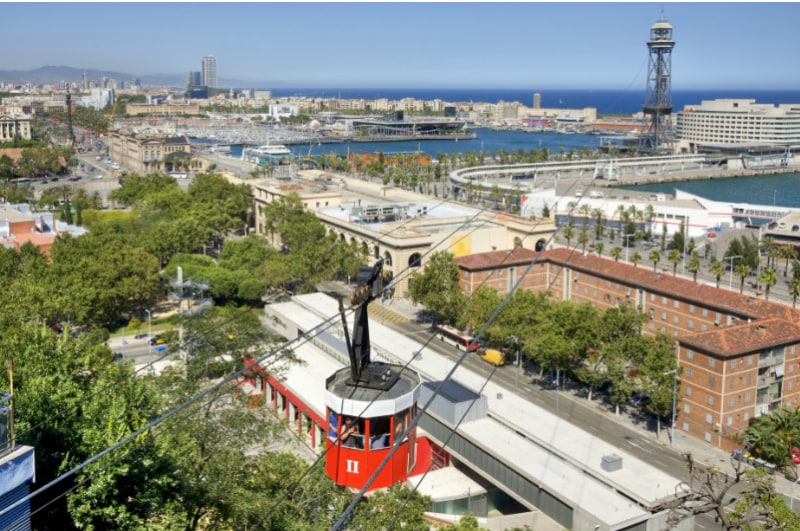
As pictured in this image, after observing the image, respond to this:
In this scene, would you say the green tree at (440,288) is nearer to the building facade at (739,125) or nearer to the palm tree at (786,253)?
the palm tree at (786,253)

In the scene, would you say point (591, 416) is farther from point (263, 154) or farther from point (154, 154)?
point (263, 154)

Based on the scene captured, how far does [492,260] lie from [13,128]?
188ft

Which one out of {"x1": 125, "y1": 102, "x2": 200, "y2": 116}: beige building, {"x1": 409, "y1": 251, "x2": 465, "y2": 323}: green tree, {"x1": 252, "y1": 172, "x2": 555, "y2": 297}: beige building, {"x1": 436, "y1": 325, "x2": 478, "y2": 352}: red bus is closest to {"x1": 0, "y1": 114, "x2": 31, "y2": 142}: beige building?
{"x1": 125, "y1": 102, "x2": 200, "y2": 116}: beige building

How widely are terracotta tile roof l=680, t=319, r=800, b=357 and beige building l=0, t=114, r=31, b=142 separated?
61.4 m

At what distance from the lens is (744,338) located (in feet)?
41.5

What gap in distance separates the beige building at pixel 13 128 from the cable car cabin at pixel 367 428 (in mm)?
63953

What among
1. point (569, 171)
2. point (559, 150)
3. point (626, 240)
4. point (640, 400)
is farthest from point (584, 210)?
point (559, 150)

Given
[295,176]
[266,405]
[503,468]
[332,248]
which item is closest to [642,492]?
[503,468]

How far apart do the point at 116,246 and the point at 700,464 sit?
47.4ft

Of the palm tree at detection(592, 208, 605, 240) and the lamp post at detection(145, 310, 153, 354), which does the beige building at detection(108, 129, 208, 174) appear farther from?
the lamp post at detection(145, 310, 153, 354)

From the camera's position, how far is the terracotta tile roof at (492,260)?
62.9ft

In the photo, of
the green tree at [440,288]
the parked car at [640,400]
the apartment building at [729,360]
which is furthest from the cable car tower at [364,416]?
the green tree at [440,288]

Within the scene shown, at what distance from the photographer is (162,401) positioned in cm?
824

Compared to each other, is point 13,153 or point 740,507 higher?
point 13,153
